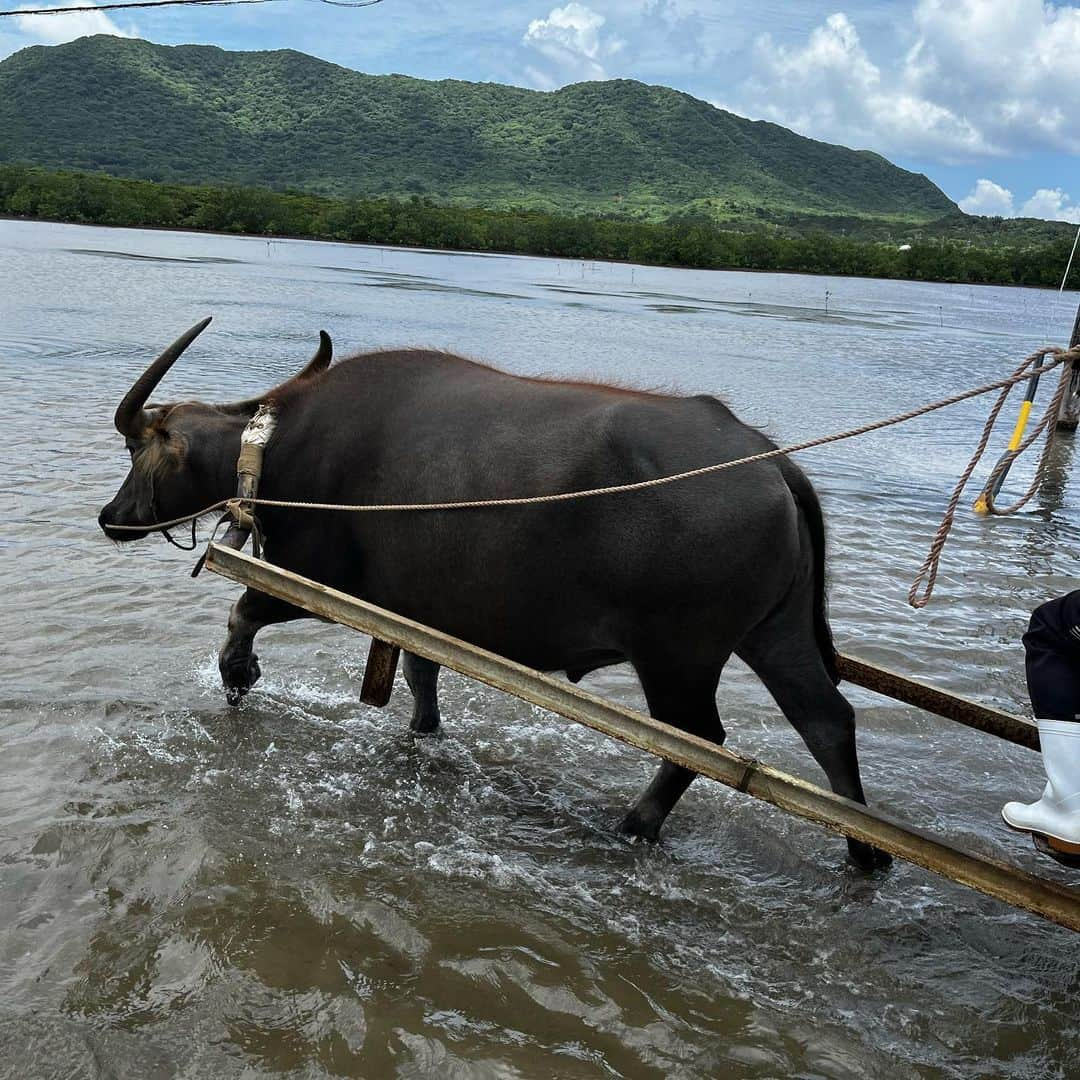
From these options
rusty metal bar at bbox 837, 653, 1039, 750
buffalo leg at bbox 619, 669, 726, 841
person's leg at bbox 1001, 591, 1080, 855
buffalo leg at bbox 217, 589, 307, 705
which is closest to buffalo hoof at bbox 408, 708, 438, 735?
buffalo leg at bbox 217, 589, 307, 705

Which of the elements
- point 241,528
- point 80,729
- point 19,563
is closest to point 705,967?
point 241,528

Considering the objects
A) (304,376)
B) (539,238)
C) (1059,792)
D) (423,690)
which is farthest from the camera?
(539,238)

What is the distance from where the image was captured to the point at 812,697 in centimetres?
397

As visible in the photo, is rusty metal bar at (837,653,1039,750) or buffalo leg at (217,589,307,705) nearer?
rusty metal bar at (837,653,1039,750)

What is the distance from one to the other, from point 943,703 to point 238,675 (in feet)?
10.4

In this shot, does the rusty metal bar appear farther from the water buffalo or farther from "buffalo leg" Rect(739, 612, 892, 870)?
"buffalo leg" Rect(739, 612, 892, 870)

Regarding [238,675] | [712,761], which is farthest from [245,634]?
[712,761]

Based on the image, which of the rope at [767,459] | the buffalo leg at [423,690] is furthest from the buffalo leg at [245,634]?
the buffalo leg at [423,690]

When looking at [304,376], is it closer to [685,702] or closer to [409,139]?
[685,702]

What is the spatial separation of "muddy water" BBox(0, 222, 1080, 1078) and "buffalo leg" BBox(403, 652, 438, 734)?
0.12 meters

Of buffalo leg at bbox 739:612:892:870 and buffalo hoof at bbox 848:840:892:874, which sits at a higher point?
buffalo leg at bbox 739:612:892:870

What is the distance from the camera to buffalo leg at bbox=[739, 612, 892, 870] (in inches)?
155

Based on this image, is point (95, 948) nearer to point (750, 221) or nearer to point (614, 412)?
point (614, 412)

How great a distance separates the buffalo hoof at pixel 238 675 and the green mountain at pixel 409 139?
370ft
